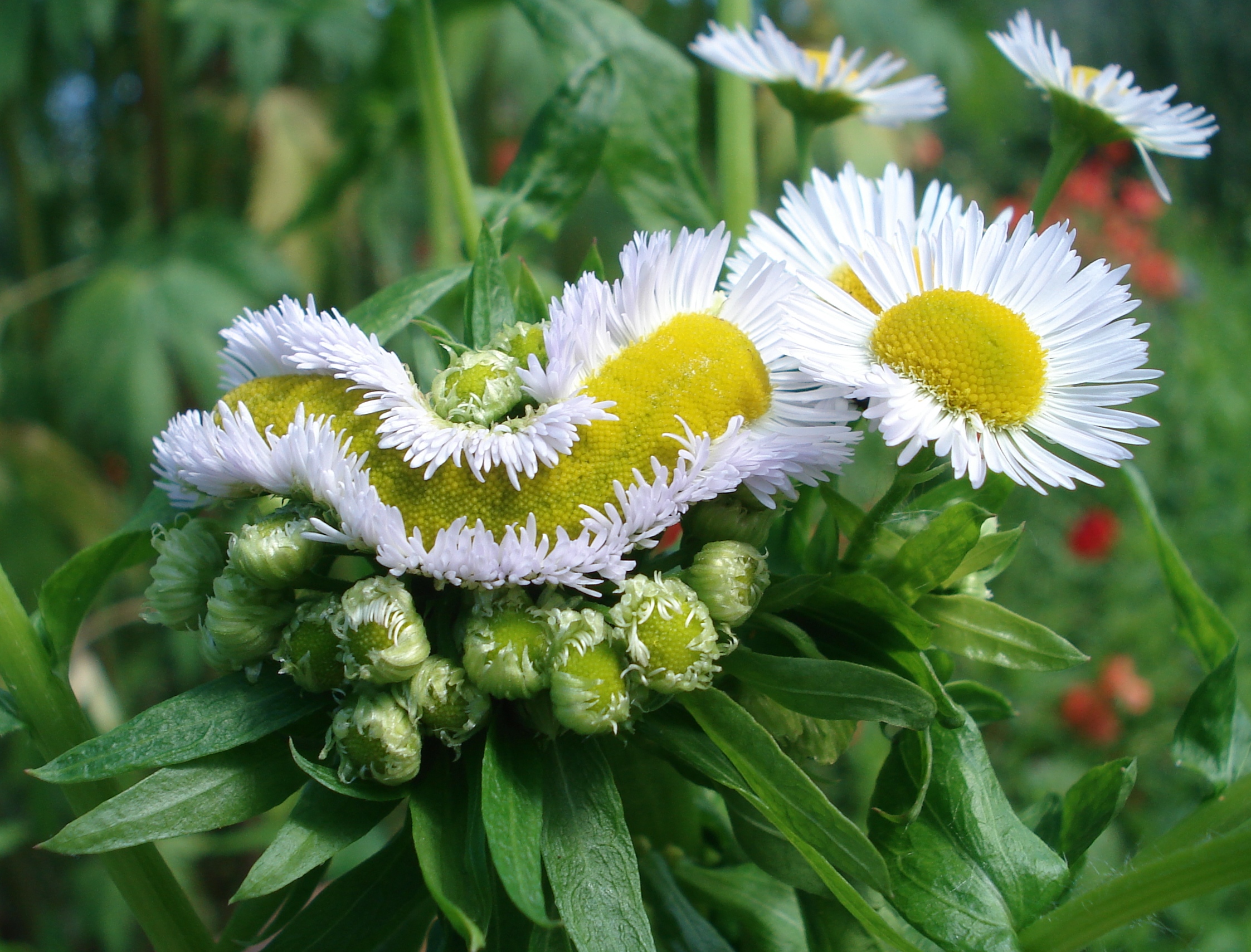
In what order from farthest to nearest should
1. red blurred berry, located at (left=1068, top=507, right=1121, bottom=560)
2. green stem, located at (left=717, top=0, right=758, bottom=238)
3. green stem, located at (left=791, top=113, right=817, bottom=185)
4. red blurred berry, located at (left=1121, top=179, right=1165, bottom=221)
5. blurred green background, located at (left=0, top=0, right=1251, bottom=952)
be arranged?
red blurred berry, located at (left=1121, top=179, right=1165, bottom=221), red blurred berry, located at (left=1068, top=507, right=1121, bottom=560), blurred green background, located at (left=0, top=0, right=1251, bottom=952), green stem, located at (left=717, top=0, right=758, bottom=238), green stem, located at (left=791, top=113, right=817, bottom=185)

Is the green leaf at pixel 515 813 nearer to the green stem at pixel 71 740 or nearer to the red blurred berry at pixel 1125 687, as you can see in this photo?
the green stem at pixel 71 740

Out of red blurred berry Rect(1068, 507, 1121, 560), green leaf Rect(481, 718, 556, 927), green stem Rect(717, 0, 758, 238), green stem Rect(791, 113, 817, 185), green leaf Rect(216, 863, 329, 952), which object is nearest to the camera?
green leaf Rect(481, 718, 556, 927)

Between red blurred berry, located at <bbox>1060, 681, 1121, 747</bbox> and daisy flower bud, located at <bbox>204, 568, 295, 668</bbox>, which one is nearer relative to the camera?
daisy flower bud, located at <bbox>204, 568, 295, 668</bbox>

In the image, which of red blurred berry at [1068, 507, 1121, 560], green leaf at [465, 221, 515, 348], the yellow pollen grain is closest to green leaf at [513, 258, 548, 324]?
green leaf at [465, 221, 515, 348]

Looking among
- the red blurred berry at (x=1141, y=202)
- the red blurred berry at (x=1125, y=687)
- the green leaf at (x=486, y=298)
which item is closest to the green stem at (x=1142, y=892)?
the green leaf at (x=486, y=298)

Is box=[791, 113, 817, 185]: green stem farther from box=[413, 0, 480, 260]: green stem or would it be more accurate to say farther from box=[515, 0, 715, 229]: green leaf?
box=[413, 0, 480, 260]: green stem

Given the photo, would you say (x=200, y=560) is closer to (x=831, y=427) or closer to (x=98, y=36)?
(x=831, y=427)

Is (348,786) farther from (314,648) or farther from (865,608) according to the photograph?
(865,608)
